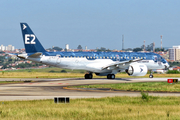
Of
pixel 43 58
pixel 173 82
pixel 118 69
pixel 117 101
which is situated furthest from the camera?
pixel 118 69

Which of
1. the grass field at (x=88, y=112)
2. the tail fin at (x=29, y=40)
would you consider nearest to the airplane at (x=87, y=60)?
the tail fin at (x=29, y=40)

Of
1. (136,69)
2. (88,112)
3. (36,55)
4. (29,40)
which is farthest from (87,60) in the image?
(88,112)

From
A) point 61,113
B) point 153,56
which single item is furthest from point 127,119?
point 153,56

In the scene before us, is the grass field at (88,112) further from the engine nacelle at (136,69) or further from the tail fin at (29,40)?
the engine nacelle at (136,69)

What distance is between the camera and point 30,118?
55.0ft

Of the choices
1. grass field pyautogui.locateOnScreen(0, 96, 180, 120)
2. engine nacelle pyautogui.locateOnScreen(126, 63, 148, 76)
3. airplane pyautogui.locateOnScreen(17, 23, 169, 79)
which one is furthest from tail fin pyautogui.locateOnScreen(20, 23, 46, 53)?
grass field pyautogui.locateOnScreen(0, 96, 180, 120)

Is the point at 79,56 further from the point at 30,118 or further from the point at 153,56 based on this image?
the point at 30,118

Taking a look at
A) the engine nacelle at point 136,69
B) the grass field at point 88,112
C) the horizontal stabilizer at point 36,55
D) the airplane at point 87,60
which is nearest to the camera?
the grass field at point 88,112

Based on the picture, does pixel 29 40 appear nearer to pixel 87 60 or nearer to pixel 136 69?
pixel 87 60

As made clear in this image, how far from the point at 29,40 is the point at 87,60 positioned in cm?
1064

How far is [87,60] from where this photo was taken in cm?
5569

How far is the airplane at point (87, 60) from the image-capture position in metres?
51.9

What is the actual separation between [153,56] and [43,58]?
72.9ft

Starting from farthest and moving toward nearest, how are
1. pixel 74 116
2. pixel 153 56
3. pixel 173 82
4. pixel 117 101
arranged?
1. pixel 153 56
2. pixel 173 82
3. pixel 117 101
4. pixel 74 116
